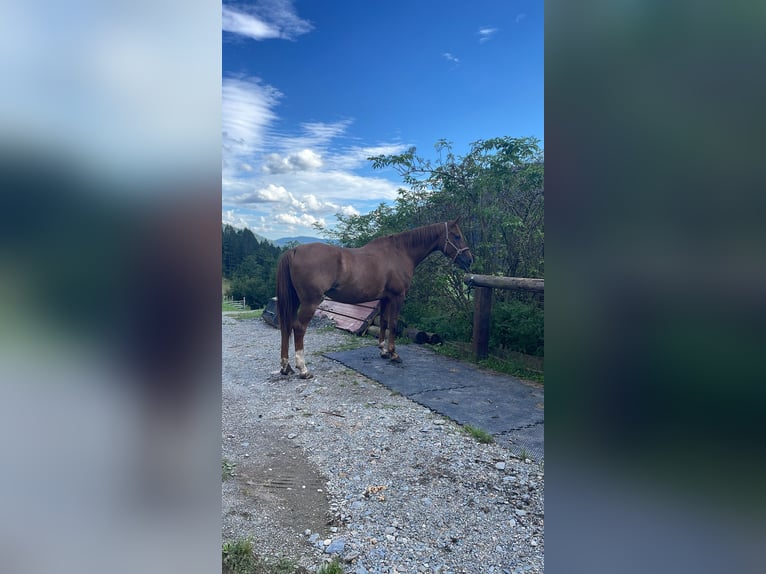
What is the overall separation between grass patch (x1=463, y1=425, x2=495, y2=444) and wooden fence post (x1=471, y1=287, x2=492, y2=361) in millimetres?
1941

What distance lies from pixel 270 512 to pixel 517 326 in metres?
3.39

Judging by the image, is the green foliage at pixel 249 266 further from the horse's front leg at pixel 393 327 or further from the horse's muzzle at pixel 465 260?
the horse's muzzle at pixel 465 260

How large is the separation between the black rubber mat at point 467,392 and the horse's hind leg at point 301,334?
0.60 meters

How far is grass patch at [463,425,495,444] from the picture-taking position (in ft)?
9.46

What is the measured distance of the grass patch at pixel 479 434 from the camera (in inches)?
113

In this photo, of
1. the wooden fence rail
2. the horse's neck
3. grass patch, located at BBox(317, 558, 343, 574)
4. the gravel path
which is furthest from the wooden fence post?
grass patch, located at BBox(317, 558, 343, 574)

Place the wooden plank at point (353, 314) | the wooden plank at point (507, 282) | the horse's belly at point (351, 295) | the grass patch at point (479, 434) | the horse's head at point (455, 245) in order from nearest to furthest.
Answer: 1. the grass patch at point (479, 434)
2. the wooden plank at point (507, 282)
3. the horse's belly at point (351, 295)
4. the horse's head at point (455, 245)
5. the wooden plank at point (353, 314)

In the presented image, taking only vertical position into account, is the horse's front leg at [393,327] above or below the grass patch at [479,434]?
above

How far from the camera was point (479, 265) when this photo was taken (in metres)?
5.45

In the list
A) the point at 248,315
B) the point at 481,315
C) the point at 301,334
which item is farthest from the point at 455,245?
the point at 248,315

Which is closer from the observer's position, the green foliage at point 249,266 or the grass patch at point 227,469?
the grass patch at point 227,469

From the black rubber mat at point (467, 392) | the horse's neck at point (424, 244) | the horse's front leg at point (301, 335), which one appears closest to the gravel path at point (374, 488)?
the black rubber mat at point (467, 392)
